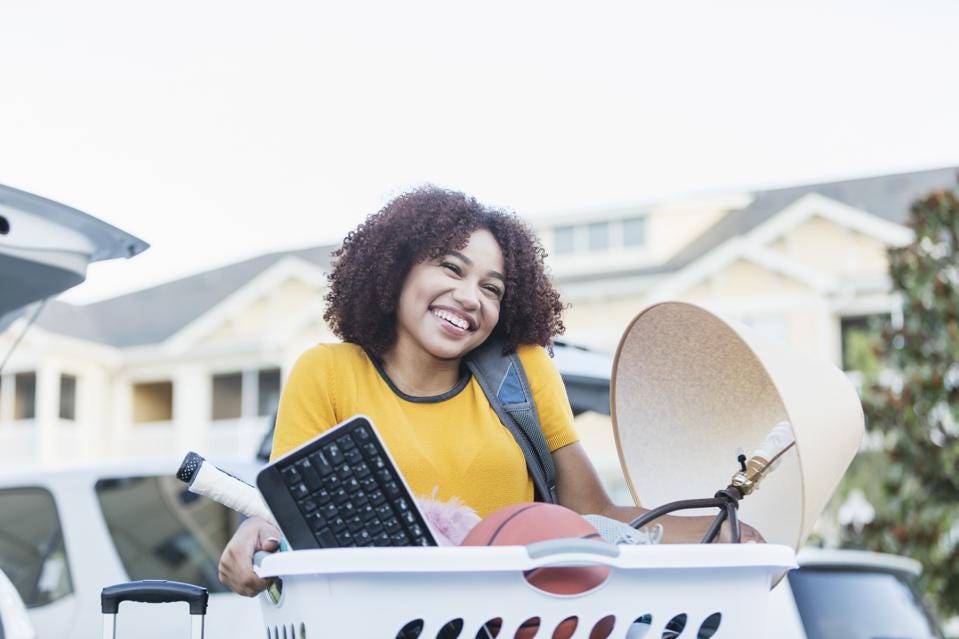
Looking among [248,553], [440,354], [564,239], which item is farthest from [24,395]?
[248,553]

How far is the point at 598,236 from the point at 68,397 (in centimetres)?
1369

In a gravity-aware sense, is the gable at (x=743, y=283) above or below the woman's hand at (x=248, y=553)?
below

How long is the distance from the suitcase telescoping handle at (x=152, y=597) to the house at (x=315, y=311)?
19.6 m

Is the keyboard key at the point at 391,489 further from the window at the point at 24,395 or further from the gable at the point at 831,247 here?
the window at the point at 24,395

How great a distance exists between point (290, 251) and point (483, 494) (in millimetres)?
28974

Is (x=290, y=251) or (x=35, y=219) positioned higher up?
(x=35, y=219)

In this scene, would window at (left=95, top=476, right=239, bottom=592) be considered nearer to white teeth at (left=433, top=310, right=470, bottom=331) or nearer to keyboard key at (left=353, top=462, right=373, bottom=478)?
white teeth at (left=433, top=310, right=470, bottom=331)

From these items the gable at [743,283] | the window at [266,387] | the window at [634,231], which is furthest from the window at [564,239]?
the window at [266,387]

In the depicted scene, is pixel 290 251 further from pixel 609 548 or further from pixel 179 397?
pixel 609 548

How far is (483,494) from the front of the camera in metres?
2.58

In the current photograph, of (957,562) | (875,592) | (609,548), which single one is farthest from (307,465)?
(957,562)

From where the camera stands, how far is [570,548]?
5.56 ft

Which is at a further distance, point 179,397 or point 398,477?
point 179,397

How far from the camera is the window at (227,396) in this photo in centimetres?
2789
